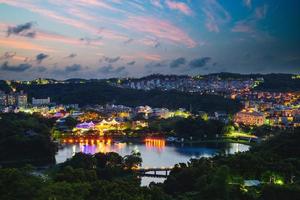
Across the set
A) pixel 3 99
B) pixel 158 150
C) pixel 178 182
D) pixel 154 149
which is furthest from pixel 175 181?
pixel 3 99

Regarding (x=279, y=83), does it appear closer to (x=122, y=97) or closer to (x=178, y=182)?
(x=122, y=97)

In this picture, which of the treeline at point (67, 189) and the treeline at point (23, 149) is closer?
the treeline at point (67, 189)

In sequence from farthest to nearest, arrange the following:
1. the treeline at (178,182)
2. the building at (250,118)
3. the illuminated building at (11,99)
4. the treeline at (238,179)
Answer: the illuminated building at (11,99)
the building at (250,118)
the treeline at (238,179)
the treeline at (178,182)

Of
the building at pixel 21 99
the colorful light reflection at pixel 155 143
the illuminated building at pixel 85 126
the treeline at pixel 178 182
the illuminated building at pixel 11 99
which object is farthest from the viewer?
the illuminated building at pixel 11 99

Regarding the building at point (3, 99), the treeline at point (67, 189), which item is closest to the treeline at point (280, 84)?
the building at point (3, 99)

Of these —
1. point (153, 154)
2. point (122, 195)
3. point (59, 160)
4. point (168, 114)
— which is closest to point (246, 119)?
point (168, 114)

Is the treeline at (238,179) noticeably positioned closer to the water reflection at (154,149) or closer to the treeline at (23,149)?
the water reflection at (154,149)

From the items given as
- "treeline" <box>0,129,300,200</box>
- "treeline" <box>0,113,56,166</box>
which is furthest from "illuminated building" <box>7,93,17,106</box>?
"treeline" <box>0,129,300,200</box>
